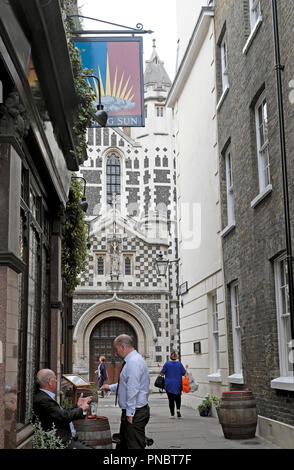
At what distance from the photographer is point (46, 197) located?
8.89 m

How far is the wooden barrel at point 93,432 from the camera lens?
6.46 m

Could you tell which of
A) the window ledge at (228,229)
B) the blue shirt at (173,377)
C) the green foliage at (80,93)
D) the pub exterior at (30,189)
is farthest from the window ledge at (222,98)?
the blue shirt at (173,377)

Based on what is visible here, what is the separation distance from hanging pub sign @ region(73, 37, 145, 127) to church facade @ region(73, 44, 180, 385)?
16392 mm

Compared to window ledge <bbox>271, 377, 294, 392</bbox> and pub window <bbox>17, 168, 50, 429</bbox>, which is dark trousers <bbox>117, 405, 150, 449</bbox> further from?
window ledge <bbox>271, 377, 294, 392</bbox>

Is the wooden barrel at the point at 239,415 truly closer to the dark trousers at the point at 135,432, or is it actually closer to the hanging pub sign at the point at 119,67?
the dark trousers at the point at 135,432

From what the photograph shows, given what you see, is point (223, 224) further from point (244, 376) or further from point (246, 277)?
point (244, 376)

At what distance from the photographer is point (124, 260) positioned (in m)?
31.1

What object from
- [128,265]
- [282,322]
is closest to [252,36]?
[282,322]

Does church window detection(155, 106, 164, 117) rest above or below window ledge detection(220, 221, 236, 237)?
above

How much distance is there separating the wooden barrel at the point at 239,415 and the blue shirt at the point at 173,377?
4191 mm

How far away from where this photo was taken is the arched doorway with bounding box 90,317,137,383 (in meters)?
29.5

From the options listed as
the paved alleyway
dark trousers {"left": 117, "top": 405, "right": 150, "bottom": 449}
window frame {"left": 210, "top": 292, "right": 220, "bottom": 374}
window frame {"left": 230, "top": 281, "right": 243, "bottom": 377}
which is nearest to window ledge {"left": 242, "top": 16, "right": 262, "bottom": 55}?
window frame {"left": 230, "top": 281, "right": 243, "bottom": 377}

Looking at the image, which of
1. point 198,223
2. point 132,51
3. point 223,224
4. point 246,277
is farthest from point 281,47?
point 198,223
